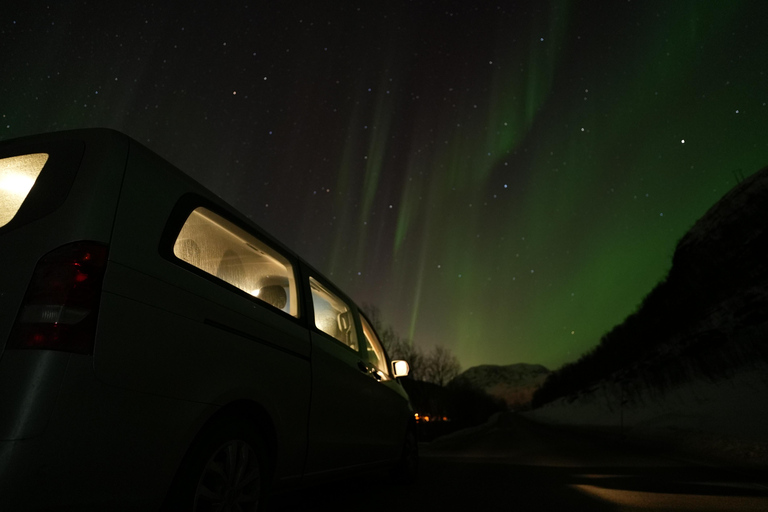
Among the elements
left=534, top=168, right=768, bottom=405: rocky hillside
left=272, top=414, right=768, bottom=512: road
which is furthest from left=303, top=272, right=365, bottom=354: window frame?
left=534, top=168, right=768, bottom=405: rocky hillside

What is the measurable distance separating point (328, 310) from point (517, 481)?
11.7 feet

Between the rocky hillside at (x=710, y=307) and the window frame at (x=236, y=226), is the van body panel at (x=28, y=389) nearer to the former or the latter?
the window frame at (x=236, y=226)

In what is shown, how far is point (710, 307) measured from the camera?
37156 mm

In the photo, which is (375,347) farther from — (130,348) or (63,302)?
(63,302)

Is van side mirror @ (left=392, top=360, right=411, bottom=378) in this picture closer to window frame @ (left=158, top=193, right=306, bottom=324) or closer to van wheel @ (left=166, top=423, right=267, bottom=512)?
window frame @ (left=158, top=193, right=306, bottom=324)

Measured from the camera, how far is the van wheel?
87.7 inches

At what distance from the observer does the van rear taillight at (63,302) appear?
1798 mm

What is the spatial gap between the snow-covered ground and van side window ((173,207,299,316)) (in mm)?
8980

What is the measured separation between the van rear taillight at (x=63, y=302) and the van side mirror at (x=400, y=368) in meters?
4.47

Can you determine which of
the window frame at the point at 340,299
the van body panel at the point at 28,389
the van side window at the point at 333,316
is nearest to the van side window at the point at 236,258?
the window frame at the point at 340,299

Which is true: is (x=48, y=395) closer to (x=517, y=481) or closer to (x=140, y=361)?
(x=140, y=361)

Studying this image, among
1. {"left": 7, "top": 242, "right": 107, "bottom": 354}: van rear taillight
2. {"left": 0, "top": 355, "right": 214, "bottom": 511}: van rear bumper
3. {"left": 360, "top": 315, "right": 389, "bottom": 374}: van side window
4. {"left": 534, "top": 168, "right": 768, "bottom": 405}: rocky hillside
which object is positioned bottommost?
{"left": 0, "top": 355, "right": 214, "bottom": 511}: van rear bumper

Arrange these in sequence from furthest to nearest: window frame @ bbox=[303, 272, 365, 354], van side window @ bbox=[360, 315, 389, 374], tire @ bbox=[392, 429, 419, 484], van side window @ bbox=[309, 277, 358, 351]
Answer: tire @ bbox=[392, 429, 419, 484]
van side window @ bbox=[360, 315, 389, 374]
van side window @ bbox=[309, 277, 358, 351]
window frame @ bbox=[303, 272, 365, 354]

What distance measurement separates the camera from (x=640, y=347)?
158 feet
